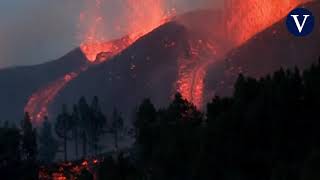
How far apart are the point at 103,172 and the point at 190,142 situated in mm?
7960

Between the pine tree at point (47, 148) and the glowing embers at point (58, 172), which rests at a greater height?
the pine tree at point (47, 148)

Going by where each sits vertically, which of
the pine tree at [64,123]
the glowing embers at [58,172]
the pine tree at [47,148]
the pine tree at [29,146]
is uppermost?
the pine tree at [64,123]

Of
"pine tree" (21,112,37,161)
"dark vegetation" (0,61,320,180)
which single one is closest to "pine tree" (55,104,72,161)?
"pine tree" (21,112,37,161)

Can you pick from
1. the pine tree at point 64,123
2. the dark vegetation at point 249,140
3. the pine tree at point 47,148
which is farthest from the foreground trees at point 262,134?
the pine tree at point 47,148

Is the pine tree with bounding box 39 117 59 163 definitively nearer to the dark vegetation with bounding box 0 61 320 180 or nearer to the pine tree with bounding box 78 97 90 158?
the pine tree with bounding box 78 97 90 158

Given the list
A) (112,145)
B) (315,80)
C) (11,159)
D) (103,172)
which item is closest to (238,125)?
(315,80)

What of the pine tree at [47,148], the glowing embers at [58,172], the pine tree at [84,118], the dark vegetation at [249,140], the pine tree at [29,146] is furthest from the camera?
the pine tree at [47,148]

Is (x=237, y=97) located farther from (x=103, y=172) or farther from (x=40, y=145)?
(x=40, y=145)

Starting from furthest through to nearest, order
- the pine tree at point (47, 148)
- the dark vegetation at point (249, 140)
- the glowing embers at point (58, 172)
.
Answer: the pine tree at point (47, 148), the glowing embers at point (58, 172), the dark vegetation at point (249, 140)

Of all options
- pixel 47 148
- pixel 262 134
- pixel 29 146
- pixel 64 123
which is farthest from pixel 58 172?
pixel 47 148

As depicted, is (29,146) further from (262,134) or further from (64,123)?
(262,134)

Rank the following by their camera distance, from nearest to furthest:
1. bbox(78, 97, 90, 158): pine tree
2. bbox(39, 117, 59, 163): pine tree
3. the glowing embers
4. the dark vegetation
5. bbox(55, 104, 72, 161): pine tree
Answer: the dark vegetation, the glowing embers, bbox(78, 97, 90, 158): pine tree, bbox(55, 104, 72, 161): pine tree, bbox(39, 117, 59, 163): pine tree

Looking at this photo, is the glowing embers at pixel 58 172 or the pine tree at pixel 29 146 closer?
the glowing embers at pixel 58 172

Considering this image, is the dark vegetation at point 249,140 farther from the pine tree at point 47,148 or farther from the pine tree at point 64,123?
the pine tree at point 47,148
